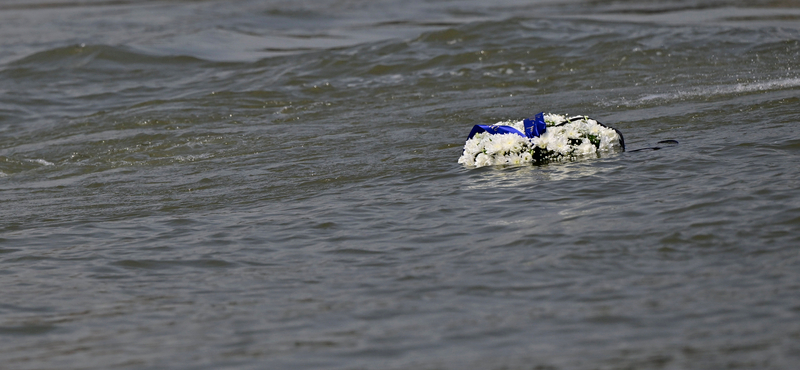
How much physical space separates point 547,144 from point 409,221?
67.2 inches

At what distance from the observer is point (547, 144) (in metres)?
7.35

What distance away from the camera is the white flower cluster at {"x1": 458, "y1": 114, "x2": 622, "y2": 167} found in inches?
289

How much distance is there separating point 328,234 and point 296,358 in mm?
2022

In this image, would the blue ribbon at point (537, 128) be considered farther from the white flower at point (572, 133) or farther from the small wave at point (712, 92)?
the small wave at point (712, 92)

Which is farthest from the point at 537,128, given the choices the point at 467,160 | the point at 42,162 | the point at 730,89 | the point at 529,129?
the point at 42,162

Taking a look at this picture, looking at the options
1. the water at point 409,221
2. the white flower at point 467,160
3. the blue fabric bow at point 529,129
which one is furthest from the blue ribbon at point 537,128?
the white flower at point 467,160

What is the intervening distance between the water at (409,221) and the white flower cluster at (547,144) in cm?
16

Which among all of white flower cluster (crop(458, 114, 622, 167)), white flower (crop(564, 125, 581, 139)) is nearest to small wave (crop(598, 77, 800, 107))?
white flower cluster (crop(458, 114, 622, 167))

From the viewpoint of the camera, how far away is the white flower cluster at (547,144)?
7344 millimetres

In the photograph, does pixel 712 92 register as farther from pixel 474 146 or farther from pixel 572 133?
pixel 474 146

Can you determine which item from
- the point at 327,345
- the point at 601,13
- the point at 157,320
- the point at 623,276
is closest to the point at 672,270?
the point at 623,276

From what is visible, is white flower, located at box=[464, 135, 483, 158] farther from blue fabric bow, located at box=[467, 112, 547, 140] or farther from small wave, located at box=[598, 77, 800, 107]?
small wave, located at box=[598, 77, 800, 107]

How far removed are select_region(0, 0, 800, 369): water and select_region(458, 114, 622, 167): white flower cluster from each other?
158 mm

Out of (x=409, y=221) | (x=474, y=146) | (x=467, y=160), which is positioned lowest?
(x=409, y=221)
